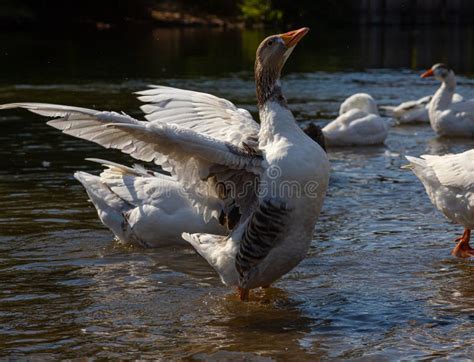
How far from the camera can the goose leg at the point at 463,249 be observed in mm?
8500

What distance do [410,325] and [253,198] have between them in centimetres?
151

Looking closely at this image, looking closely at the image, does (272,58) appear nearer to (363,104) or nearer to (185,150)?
(185,150)

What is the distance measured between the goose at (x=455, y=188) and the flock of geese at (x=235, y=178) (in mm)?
11

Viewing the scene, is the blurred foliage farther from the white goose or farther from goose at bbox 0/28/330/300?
goose at bbox 0/28/330/300

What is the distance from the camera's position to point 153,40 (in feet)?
138

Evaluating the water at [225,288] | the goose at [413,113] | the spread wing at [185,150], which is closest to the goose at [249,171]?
the spread wing at [185,150]

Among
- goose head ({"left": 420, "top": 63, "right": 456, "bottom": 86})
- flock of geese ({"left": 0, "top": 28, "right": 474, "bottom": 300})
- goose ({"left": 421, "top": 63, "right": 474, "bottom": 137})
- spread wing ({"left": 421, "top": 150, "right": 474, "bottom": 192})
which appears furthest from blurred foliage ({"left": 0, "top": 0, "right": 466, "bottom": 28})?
spread wing ({"left": 421, "top": 150, "right": 474, "bottom": 192})

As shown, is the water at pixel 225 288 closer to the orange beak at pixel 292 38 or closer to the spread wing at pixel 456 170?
the spread wing at pixel 456 170

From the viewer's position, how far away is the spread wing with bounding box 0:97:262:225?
6.68 meters

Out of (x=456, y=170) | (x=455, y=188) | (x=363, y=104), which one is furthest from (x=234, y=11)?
(x=455, y=188)

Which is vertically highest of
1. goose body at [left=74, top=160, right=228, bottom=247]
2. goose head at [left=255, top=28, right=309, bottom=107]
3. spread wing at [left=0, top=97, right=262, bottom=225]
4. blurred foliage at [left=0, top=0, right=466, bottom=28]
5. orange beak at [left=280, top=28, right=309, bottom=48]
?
A: orange beak at [left=280, top=28, right=309, bottom=48]

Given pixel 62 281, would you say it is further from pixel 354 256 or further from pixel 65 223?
pixel 354 256

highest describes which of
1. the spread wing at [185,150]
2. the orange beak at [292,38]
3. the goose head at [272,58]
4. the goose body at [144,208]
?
the orange beak at [292,38]

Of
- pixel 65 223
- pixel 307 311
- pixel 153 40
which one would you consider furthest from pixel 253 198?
pixel 153 40
